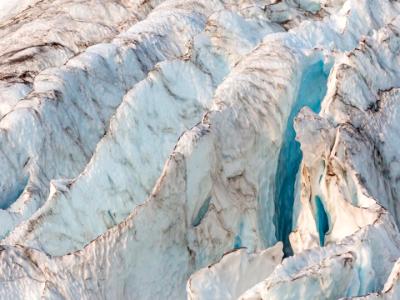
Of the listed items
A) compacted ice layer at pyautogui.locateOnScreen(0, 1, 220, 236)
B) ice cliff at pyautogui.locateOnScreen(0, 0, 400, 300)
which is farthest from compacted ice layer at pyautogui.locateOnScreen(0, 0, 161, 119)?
compacted ice layer at pyautogui.locateOnScreen(0, 1, 220, 236)

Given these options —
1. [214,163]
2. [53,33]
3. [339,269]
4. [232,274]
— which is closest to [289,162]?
[214,163]

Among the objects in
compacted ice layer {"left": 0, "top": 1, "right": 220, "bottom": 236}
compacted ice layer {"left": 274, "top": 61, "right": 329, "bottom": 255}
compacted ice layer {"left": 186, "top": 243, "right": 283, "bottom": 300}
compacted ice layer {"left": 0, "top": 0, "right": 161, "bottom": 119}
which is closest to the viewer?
compacted ice layer {"left": 186, "top": 243, "right": 283, "bottom": 300}

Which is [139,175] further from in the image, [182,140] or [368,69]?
[368,69]

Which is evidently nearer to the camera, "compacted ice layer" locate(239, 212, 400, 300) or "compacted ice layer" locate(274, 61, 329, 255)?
"compacted ice layer" locate(239, 212, 400, 300)

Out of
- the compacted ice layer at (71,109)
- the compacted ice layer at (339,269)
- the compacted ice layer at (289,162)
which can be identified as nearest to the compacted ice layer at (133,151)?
the compacted ice layer at (71,109)

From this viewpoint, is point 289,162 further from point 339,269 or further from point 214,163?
point 339,269

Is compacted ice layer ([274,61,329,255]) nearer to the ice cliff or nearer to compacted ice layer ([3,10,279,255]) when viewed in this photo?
the ice cliff

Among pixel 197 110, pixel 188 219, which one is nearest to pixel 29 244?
pixel 188 219
